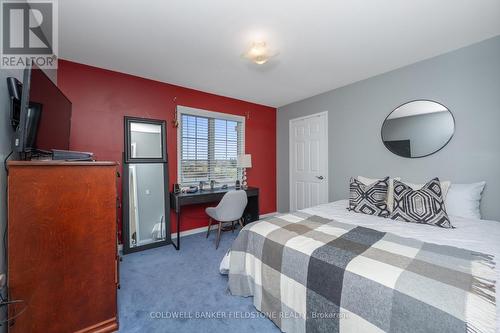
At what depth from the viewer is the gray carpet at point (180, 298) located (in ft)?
4.87

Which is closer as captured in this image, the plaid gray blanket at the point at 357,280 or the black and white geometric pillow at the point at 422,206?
the plaid gray blanket at the point at 357,280

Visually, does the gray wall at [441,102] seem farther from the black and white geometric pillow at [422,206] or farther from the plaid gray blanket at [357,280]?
the plaid gray blanket at [357,280]

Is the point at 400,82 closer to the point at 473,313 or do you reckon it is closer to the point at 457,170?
the point at 457,170

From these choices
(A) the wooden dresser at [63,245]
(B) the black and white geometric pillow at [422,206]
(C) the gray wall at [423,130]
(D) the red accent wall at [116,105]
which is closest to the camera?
(A) the wooden dresser at [63,245]

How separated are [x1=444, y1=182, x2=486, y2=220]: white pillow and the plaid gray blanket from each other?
103cm

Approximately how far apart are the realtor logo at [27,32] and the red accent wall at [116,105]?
16.6 inches

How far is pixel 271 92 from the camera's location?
3551mm

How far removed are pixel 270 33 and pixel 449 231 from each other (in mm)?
2354

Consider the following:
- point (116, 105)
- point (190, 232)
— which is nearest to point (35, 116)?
point (116, 105)

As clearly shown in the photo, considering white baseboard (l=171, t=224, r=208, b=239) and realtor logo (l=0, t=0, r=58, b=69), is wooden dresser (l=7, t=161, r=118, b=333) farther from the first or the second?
white baseboard (l=171, t=224, r=208, b=239)

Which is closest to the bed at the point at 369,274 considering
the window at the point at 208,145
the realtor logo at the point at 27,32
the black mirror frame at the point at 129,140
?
the black mirror frame at the point at 129,140

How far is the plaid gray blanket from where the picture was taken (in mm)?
865

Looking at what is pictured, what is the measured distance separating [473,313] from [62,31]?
3.41 meters

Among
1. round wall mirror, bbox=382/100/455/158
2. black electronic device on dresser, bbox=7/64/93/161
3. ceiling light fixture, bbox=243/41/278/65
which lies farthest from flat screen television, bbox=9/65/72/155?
round wall mirror, bbox=382/100/455/158
